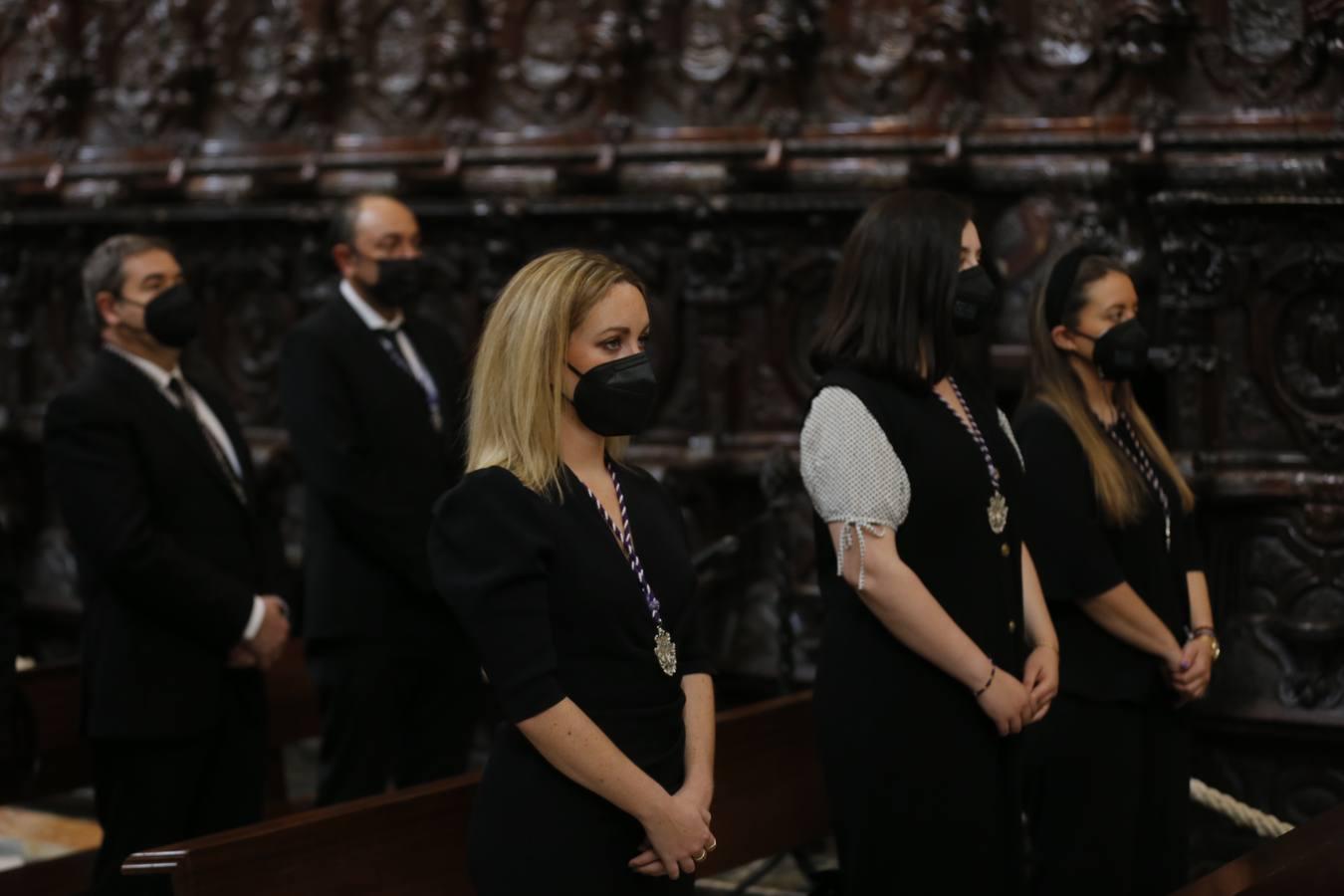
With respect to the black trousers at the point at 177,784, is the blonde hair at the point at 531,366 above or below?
above

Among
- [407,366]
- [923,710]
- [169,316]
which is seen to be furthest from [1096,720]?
[169,316]

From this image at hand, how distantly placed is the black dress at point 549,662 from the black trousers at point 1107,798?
4.56 ft

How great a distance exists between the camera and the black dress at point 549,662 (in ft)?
8.92

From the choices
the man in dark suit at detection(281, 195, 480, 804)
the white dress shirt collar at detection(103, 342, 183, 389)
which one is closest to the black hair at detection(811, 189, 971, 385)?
the man in dark suit at detection(281, 195, 480, 804)

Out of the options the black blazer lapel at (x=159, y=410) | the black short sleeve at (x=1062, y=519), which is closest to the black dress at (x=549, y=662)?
the black short sleeve at (x=1062, y=519)

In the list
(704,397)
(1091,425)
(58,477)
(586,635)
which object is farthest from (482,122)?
(586,635)

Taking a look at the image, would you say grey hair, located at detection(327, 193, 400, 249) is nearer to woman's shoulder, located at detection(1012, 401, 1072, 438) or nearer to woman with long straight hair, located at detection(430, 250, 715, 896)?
woman's shoulder, located at detection(1012, 401, 1072, 438)

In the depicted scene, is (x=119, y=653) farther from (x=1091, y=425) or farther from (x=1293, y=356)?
(x=1293, y=356)

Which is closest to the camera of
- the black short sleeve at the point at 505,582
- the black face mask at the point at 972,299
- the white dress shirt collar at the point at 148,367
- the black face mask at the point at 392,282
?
the black short sleeve at the point at 505,582

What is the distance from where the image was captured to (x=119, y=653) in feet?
14.1

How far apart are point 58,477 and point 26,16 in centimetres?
478

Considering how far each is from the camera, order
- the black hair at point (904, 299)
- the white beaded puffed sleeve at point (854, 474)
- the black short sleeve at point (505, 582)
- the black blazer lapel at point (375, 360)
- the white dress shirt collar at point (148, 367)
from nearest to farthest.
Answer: the black short sleeve at point (505, 582) < the white beaded puffed sleeve at point (854, 474) < the black hair at point (904, 299) < the white dress shirt collar at point (148, 367) < the black blazer lapel at point (375, 360)

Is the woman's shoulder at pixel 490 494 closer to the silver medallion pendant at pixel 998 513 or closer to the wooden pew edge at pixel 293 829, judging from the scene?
the wooden pew edge at pixel 293 829

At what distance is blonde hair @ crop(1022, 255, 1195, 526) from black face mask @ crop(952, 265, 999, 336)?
0.54 meters
